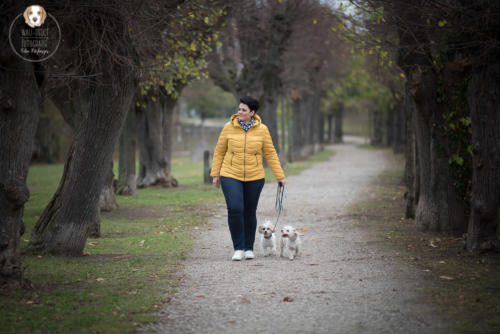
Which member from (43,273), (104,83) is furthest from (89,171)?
(43,273)

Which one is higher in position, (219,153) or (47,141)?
(219,153)

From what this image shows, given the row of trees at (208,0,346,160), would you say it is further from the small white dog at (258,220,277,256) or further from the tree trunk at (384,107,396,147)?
the tree trunk at (384,107,396,147)

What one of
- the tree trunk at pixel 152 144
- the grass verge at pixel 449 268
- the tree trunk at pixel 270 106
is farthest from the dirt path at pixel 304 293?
the tree trunk at pixel 270 106

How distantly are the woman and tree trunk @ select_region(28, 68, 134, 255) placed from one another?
174 cm

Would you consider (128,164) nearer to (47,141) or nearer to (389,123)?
(47,141)

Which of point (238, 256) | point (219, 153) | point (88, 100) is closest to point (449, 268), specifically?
point (238, 256)

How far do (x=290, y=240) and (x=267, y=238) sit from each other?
1.40ft

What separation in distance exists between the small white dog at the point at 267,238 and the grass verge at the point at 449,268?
1.85m

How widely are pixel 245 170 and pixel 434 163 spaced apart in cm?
399

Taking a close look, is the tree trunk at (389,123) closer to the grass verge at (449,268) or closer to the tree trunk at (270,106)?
the tree trunk at (270,106)

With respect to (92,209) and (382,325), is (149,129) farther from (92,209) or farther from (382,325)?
(382,325)

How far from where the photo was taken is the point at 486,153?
28.2 ft

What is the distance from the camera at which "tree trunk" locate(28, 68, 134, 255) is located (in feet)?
28.9

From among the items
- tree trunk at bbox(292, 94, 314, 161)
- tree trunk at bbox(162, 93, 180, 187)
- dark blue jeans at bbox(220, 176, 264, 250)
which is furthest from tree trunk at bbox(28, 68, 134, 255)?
tree trunk at bbox(292, 94, 314, 161)
